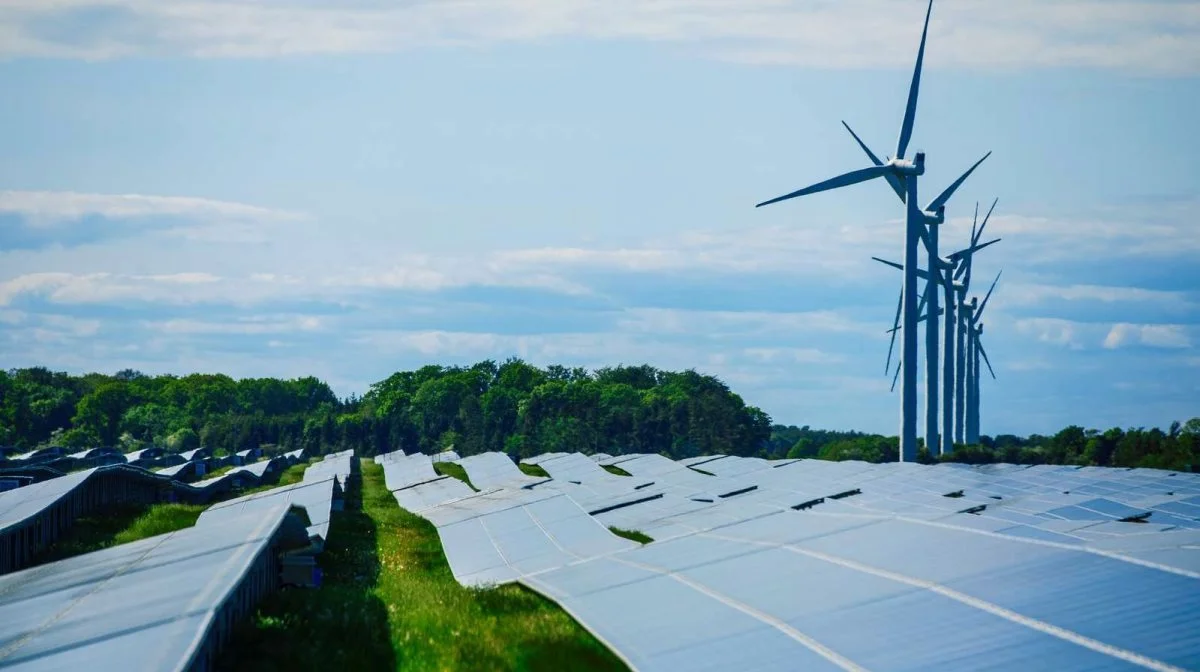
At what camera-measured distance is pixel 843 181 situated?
70.2 m

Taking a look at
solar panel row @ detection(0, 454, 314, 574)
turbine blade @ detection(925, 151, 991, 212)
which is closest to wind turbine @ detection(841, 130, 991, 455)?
turbine blade @ detection(925, 151, 991, 212)

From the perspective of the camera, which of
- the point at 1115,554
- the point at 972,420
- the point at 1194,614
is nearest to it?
the point at 1194,614

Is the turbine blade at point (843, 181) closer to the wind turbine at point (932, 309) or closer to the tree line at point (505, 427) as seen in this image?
the wind turbine at point (932, 309)

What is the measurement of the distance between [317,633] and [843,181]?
181 feet

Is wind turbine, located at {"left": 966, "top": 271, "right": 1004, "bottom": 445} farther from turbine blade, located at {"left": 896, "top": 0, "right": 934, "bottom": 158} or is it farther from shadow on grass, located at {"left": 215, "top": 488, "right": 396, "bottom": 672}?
shadow on grass, located at {"left": 215, "top": 488, "right": 396, "bottom": 672}

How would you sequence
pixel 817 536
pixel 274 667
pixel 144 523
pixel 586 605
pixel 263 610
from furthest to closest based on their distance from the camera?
1. pixel 144 523
2. pixel 263 610
3. pixel 817 536
4. pixel 586 605
5. pixel 274 667

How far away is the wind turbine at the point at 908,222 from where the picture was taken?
7162 centimetres

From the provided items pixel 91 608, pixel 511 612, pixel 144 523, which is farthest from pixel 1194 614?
pixel 144 523

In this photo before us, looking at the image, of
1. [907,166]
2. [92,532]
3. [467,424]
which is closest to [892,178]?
[907,166]

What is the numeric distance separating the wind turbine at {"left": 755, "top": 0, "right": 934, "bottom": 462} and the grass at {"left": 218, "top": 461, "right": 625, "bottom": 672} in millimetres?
49202

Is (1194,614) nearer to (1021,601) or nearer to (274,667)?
(1021,601)

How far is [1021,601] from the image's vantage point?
14266 millimetres

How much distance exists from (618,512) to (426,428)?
442 feet

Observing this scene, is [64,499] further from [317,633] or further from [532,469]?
[532,469]
